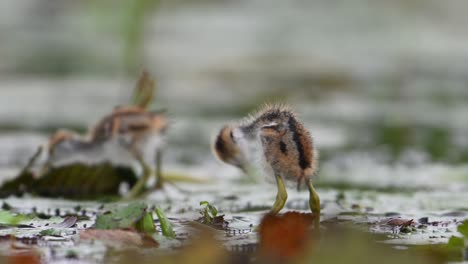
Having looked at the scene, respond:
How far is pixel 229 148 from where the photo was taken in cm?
446

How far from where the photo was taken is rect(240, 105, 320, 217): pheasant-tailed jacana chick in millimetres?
3863

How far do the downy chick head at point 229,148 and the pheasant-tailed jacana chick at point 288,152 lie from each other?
425mm

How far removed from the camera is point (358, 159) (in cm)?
723

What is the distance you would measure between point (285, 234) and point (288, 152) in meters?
0.48

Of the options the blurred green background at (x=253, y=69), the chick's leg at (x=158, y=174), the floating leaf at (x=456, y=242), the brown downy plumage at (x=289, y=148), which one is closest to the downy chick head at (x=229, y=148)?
the brown downy plumage at (x=289, y=148)

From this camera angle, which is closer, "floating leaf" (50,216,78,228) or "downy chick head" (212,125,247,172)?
"floating leaf" (50,216,78,228)

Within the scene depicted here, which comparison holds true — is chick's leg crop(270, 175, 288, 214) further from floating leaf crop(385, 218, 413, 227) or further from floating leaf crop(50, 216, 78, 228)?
floating leaf crop(50, 216, 78, 228)

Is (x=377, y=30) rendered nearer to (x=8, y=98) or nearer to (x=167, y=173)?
(x=8, y=98)

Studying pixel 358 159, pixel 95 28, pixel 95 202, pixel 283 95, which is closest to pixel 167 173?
pixel 95 202

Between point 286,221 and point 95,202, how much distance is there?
1.53 metres

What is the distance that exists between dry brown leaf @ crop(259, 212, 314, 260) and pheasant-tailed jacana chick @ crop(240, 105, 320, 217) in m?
0.09

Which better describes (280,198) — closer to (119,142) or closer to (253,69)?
(119,142)

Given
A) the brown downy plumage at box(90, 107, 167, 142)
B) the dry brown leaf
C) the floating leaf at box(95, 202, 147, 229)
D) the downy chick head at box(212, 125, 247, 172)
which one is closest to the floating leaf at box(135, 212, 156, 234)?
the floating leaf at box(95, 202, 147, 229)

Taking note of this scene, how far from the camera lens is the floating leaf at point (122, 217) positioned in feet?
11.5
